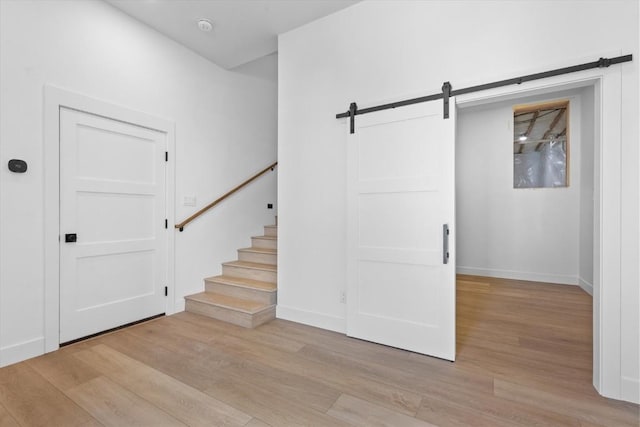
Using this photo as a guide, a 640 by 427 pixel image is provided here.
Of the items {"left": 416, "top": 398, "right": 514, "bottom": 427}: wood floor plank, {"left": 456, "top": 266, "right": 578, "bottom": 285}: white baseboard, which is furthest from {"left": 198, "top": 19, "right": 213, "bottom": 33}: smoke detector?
{"left": 456, "top": 266, "right": 578, "bottom": 285}: white baseboard

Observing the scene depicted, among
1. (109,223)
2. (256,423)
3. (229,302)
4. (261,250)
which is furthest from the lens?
(261,250)

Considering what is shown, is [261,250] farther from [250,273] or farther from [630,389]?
[630,389]

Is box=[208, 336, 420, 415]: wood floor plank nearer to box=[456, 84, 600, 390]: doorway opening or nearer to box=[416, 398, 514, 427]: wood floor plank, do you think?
box=[416, 398, 514, 427]: wood floor plank

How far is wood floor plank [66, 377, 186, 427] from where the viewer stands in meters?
1.67

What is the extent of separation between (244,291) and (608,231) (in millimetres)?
3333

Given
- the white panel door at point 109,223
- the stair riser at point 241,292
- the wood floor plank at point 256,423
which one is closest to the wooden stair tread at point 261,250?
the stair riser at point 241,292

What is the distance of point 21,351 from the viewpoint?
2309 millimetres

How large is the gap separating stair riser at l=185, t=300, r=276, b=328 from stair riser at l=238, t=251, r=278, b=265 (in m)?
0.80

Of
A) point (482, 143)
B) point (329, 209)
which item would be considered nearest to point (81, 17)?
point (329, 209)

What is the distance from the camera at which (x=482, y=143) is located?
210 inches

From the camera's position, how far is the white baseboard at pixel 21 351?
7.30 ft

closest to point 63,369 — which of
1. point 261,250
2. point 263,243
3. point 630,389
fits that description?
point 261,250

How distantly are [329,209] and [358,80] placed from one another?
132cm

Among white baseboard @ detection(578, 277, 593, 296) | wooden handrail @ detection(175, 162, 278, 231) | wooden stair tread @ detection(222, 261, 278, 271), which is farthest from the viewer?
white baseboard @ detection(578, 277, 593, 296)
